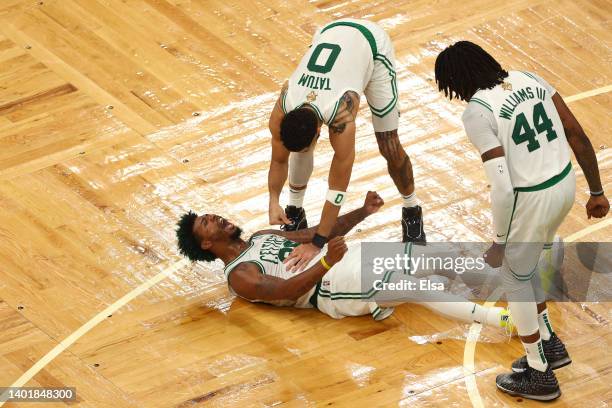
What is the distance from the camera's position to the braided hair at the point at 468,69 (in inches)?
272

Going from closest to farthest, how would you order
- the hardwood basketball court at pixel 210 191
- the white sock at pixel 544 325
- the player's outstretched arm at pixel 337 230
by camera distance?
the white sock at pixel 544 325 → the hardwood basketball court at pixel 210 191 → the player's outstretched arm at pixel 337 230

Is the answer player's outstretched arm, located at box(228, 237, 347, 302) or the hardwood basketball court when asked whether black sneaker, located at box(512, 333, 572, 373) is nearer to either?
the hardwood basketball court

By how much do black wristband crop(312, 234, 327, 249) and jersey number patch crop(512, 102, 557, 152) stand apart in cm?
151

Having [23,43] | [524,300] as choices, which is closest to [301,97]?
[524,300]

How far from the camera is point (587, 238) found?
337 inches

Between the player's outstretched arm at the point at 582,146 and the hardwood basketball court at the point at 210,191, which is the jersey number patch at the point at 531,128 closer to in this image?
the player's outstretched arm at the point at 582,146

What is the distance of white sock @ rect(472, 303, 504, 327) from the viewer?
7.79 m

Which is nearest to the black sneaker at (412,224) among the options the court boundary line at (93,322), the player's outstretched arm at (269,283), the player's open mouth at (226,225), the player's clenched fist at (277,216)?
the player's clenched fist at (277,216)

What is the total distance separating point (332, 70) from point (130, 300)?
186 centimetres

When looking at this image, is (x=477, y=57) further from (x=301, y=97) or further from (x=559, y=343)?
(x=559, y=343)

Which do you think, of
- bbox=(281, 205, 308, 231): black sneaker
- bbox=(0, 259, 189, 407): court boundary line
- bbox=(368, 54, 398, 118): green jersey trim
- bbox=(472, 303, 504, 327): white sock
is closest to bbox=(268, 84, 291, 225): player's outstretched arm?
bbox=(281, 205, 308, 231): black sneaker

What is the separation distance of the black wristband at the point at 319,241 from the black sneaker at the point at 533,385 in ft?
4.34

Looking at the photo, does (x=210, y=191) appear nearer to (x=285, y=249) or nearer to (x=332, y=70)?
(x=285, y=249)

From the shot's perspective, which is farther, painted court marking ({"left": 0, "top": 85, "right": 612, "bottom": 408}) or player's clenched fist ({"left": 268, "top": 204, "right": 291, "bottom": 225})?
player's clenched fist ({"left": 268, "top": 204, "right": 291, "bottom": 225})
